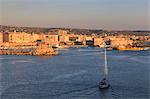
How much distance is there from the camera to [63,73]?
13.0 meters

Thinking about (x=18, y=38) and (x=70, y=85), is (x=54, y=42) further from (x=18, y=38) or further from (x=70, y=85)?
(x=70, y=85)

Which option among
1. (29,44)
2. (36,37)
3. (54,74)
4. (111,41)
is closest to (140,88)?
(54,74)

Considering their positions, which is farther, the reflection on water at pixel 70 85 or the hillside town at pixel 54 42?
the hillside town at pixel 54 42

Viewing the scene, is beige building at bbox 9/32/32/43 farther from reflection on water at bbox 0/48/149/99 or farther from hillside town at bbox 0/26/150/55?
reflection on water at bbox 0/48/149/99

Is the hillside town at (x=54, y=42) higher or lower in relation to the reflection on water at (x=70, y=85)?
lower

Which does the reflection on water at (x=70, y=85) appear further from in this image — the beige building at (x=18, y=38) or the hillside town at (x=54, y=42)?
the beige building at (x=18, y=38)

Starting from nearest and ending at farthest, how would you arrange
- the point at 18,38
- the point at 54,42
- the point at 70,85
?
1. the point at 70,85
2. the point at 18,38
3. the point at 54,42

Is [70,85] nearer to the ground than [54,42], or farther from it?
farther from it

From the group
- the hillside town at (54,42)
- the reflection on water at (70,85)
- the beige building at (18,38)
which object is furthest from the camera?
the beige building at (18,38)

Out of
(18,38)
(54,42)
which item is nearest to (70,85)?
(18,38)

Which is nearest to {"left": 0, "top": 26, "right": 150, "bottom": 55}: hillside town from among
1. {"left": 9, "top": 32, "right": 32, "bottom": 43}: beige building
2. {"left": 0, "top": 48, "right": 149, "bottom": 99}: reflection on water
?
{"left": 9, "top": 32, "right": 32, "bottom": 43}: beige building

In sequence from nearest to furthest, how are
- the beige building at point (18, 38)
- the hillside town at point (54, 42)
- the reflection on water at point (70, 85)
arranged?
the reflection on water at point (70, 85) → the hillside town at point (54, 42) → the beige building at point (18, 38)

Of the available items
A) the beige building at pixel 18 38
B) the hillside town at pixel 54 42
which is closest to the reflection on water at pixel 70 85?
the hillside town at pixel 54 42

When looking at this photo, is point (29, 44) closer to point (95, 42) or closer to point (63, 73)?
point (95, 42)
